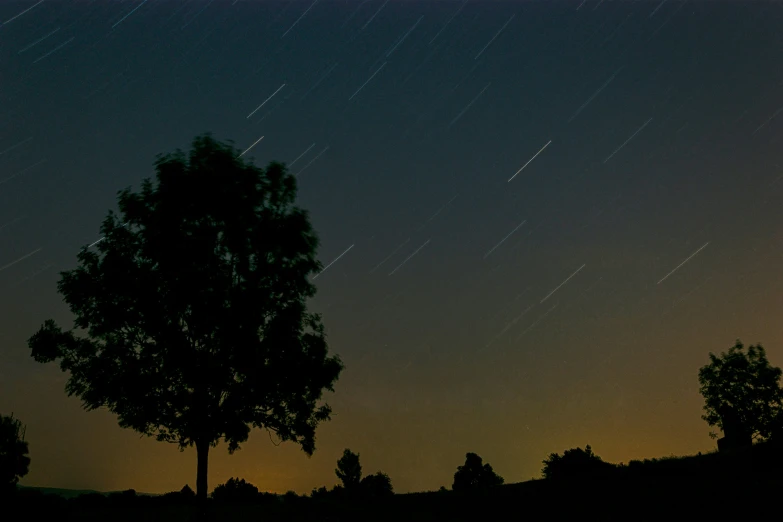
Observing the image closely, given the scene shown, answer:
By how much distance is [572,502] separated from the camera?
2575 cm

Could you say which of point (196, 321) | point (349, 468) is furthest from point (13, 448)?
point (196, 321)

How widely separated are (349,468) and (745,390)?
9284 centimetres

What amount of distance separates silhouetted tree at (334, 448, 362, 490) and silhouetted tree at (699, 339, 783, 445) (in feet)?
282

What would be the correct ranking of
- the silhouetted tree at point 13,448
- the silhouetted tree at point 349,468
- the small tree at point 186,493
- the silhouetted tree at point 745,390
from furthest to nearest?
the silhouetted tree at point 349,468 < the silhouetted tree at point 13,448 < the silhouetted tree at point 745,390 < the small tree at point 186,493

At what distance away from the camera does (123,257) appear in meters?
22.4

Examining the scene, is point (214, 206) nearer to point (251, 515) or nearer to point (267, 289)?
point (267, 289)

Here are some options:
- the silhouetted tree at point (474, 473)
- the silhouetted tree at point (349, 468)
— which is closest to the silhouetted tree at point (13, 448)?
the silhouetted tree at point (349, 468)

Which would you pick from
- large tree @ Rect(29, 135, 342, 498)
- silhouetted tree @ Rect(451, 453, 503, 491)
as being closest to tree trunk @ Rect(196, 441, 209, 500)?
large tree @ Rect(29, 135, 342, 498)

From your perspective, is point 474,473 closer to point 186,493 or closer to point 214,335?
point 186,493

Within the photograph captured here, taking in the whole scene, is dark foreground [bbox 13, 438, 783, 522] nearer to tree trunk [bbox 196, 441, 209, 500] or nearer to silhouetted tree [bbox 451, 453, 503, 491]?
tree trunk [bbox 196, 441, 209, 500]

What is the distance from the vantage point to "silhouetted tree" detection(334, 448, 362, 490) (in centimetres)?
13025

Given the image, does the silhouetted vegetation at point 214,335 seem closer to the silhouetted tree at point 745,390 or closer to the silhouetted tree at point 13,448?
the silhouetted tree at point 745,390

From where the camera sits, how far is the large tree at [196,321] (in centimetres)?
2195

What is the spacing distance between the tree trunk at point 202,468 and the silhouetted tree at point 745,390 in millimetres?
65186
